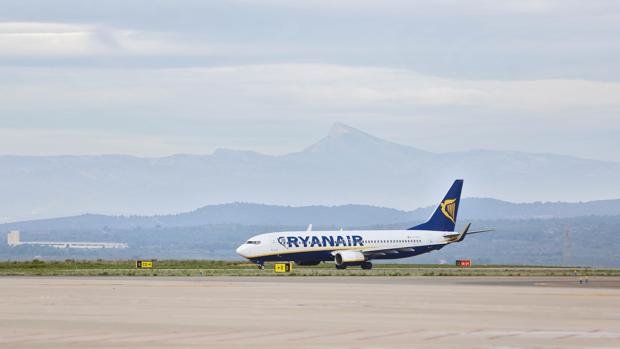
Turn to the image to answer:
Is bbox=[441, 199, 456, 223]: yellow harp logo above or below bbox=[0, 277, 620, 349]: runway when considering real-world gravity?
above

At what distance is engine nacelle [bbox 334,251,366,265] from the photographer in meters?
129

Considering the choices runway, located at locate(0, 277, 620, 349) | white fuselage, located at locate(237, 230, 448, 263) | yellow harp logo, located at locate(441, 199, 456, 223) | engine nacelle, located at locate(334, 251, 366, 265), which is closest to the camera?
runway, located at locate(0, 277, 620, 349)

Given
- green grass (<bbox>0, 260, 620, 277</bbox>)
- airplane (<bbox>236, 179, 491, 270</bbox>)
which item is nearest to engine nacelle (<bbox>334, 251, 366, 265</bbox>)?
airplane (<bbox>236, 179, 491, 270</bbox>)

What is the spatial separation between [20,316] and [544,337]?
68.1 ft

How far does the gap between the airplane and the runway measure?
50.5m

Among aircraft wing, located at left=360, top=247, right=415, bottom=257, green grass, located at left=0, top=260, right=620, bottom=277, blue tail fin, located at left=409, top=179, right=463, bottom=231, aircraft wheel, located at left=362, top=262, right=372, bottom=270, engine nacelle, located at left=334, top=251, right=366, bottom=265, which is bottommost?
green grass, located at left=0, top=260, right=620, bottom=277

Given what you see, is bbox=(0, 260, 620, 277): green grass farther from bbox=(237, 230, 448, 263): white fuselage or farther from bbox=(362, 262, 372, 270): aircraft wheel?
bbox=(362, 262, 372, 270): aircraft wheel

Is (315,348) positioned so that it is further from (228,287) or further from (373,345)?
(228,287)

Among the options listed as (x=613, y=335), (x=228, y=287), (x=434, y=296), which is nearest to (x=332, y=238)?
(x=228, y=287)

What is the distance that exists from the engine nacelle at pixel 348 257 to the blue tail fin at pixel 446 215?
14.5 m

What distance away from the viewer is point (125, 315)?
50.7 meters

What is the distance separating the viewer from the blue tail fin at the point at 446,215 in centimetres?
14488

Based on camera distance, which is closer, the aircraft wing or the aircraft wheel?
the aircraft wheel

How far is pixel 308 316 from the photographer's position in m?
50.1
